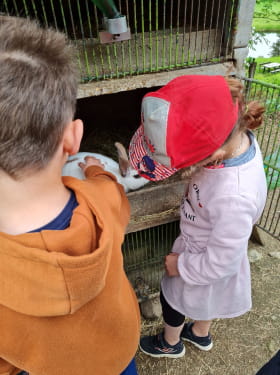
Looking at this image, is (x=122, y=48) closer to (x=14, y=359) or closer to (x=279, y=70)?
(x=14, y=359)

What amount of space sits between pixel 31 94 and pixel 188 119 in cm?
44

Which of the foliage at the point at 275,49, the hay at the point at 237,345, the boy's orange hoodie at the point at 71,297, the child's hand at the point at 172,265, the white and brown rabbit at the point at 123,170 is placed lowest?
the foliage at the point at 275,49

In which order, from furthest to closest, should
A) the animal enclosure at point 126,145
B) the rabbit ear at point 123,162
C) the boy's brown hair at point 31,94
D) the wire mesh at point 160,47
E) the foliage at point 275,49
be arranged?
the foliage at point 275,49, the animal enclosure at point 126,145, the rabbit ear at point 123,162, the wire mesh at point 160,47, the boy's brown hair at point 31,94

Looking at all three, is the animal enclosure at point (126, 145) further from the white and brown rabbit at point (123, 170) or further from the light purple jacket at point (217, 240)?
the light purple jacket at point (217, 240)

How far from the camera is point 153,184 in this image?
168 centimetres

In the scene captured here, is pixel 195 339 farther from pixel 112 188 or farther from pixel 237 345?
pixel 112 188

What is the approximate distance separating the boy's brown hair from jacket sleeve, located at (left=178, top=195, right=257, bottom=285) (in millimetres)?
593

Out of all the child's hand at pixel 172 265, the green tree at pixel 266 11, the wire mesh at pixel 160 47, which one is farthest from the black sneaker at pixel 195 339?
the green tree at pixel 266 11

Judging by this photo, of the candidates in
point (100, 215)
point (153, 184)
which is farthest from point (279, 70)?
point (100, 215)

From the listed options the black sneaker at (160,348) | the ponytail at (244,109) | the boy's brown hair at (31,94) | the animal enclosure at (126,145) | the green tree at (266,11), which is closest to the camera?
the boy's brown hair at (31,94)

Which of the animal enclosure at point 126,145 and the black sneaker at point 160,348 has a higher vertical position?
the animal enclosure at point 126,145

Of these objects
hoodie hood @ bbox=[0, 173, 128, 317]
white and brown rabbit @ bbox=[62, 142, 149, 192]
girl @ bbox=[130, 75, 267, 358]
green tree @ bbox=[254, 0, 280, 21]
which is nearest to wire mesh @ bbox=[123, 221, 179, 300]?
white and brown rabbit @ bbox=[62, 142, 149, 192]

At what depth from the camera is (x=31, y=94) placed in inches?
21.1

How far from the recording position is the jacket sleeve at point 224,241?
99 centimetres
